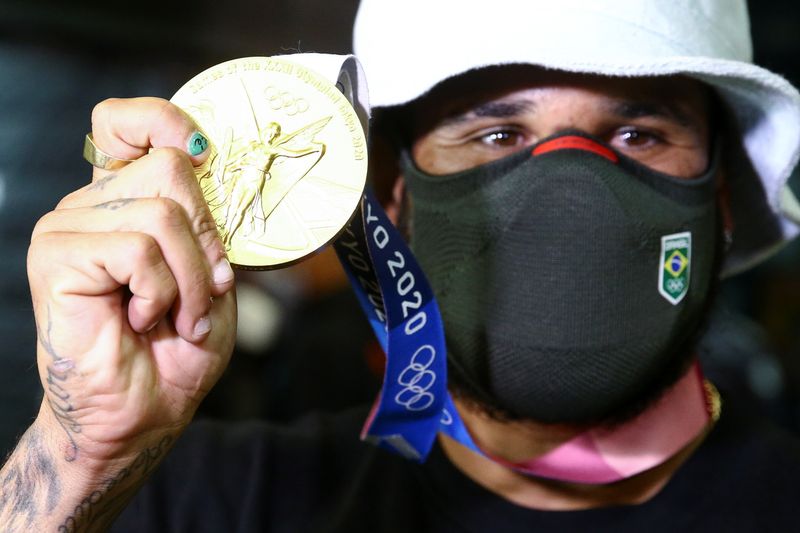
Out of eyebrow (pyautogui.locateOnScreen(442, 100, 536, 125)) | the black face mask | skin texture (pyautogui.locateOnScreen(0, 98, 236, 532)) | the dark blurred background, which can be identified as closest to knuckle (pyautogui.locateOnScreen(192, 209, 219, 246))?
skin texture (pyautogui.locateOnScreen(0, 98, 236, 532))

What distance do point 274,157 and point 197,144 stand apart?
3.3 inches

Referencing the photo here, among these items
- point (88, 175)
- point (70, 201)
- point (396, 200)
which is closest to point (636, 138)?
point (396, 200)

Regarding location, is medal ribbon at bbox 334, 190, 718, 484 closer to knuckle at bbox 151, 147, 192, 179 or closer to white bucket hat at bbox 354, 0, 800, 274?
knuckle at bbox 151, 147, 192, 179

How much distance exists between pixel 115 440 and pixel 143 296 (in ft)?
0.58

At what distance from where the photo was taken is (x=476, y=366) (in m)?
1.42

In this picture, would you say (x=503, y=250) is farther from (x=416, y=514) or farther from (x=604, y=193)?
(x=416, y=514)

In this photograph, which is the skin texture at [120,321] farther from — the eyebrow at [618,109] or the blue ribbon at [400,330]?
the eyebrow at [618,109]

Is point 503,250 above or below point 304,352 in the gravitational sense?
above

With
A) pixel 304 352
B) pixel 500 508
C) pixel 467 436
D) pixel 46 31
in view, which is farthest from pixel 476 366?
pixel 46 31

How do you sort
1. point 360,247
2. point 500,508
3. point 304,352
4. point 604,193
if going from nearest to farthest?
1. point 360,247
2. point 604,193
3. point 500,508
4. point 304,352

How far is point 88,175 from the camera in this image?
3342mm

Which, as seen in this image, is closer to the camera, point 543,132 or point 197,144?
point 197,144

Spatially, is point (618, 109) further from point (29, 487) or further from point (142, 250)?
point (29, 487)

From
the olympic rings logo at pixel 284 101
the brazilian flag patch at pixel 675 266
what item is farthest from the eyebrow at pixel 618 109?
the olympic rings logo at pixel 284 101
